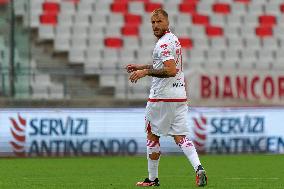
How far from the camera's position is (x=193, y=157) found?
9773 millimetres

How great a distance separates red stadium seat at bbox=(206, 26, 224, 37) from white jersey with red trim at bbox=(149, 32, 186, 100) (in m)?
14.5

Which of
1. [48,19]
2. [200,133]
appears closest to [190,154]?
[200,133]

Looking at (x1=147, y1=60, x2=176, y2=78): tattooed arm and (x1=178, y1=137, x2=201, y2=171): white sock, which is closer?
(x1=147, y1=60, x2=176, y2=78): tattooed arm

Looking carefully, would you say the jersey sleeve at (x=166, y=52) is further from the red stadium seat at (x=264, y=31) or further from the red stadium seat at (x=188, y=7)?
the red stadium seat at (x=264, y=31)

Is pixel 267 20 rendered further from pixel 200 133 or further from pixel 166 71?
pixel 166 71

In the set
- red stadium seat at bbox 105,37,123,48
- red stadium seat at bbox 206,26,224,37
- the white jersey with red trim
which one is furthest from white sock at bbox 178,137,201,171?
red stadium seat at bbox 206,26,224,37

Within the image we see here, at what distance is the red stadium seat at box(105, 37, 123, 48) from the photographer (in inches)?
907

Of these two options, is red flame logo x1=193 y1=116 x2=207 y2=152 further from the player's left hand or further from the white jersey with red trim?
the player's left hand

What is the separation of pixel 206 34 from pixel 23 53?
6287 millimetres

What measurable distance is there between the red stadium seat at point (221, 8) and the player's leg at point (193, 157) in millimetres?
15342

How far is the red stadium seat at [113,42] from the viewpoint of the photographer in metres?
23.0

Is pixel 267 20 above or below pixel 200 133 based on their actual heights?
above

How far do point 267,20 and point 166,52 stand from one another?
1596cm

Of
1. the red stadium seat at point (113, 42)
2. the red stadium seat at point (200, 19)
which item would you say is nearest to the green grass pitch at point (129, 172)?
the red stadium seat at point (113, 42)
